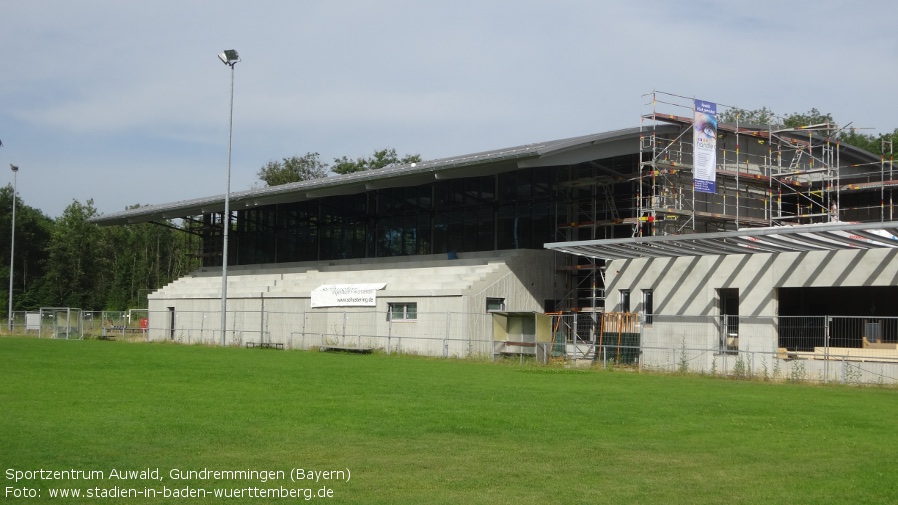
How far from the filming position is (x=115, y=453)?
12.0 metres

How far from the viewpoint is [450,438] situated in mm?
14062

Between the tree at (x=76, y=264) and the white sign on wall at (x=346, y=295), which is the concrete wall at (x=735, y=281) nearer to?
the white sign on wall at (x=346, y=295)

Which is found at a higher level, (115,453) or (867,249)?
(867,249)

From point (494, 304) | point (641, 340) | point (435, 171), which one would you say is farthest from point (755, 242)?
point (435, 171)

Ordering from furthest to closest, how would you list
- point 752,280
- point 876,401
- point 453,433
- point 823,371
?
1. point 752,280
2. point 823,371
3. point 876,401
4. point 453,433

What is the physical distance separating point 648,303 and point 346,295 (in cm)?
1466

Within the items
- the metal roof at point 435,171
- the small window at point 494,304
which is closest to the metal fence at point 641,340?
the small window at point 494,304

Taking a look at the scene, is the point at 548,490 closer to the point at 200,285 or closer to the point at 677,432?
the point at 677,432

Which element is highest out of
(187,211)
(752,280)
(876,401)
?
(187,211)

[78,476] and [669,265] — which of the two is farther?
[669,265]

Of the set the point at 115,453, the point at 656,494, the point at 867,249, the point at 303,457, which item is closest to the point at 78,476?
the point at 115,453

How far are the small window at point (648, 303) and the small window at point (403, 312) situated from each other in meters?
10.0

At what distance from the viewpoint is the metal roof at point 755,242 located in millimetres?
27719

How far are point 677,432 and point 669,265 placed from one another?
21.7 metres
